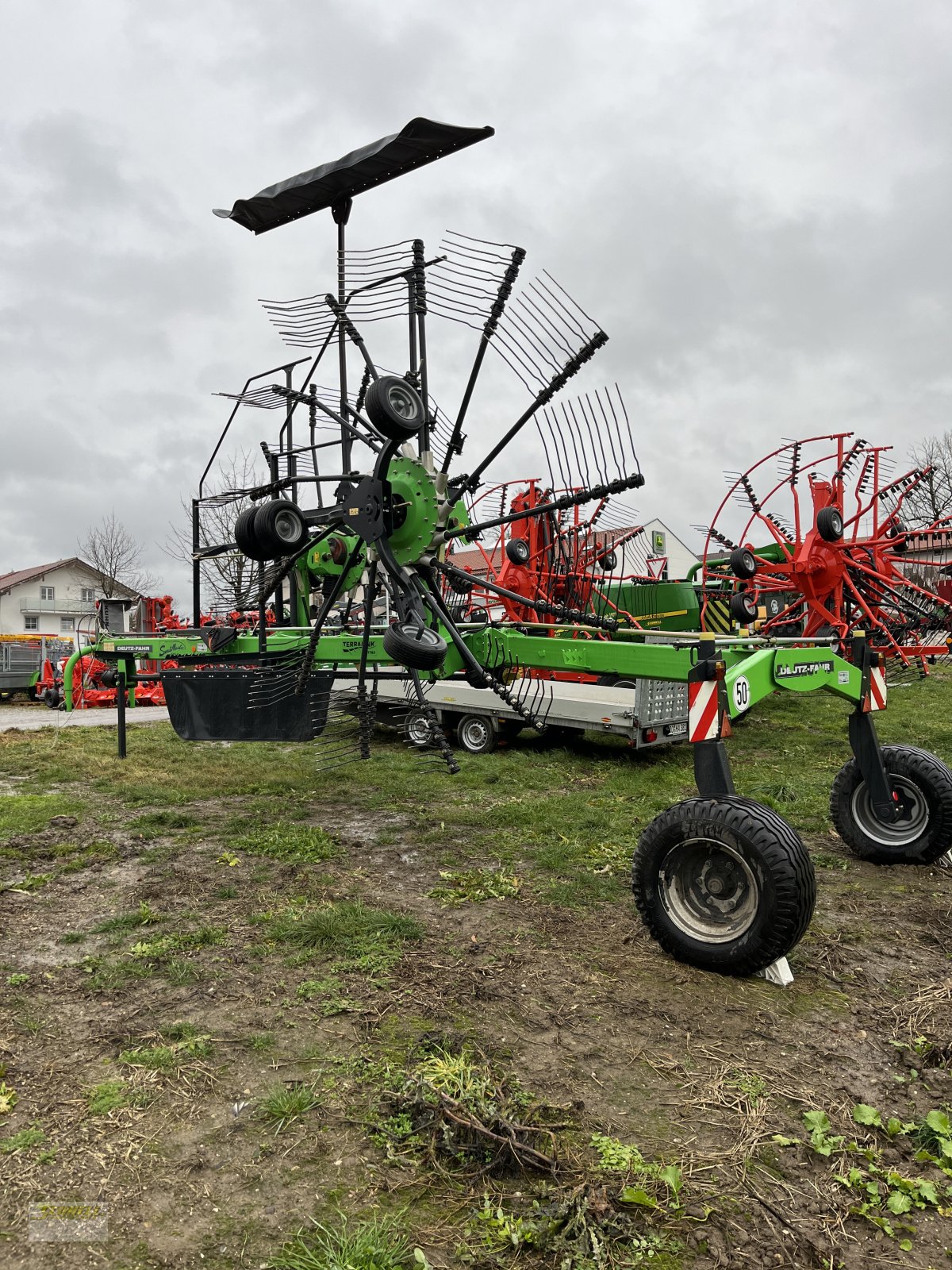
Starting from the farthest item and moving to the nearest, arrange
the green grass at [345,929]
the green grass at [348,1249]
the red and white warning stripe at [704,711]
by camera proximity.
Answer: the green grass at [345,929], the red and white warning stripe at [704,711], the green grass at [348,1249]

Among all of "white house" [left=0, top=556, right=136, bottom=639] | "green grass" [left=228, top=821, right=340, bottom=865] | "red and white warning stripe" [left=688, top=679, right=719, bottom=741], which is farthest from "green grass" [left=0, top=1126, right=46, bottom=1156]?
"white house" [left=0, top=556, right=136, bottom=639]

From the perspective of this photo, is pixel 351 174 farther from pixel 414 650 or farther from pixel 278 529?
pixel 414 650

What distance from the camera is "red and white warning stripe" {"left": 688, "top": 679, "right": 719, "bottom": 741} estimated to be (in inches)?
159

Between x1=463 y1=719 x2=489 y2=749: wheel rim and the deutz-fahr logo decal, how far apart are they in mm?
6021

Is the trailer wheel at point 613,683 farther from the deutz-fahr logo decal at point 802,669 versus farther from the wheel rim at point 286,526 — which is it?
the wheel rim at point 286,526

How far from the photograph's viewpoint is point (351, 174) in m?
5.75

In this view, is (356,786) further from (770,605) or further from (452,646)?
(770,605)

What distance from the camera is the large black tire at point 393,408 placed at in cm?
450

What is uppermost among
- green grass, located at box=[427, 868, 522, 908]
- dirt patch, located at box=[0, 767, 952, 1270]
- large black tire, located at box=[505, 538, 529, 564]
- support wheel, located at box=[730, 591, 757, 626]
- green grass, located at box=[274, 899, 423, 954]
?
large black tire, located at box=[505, 538, 529, 564]

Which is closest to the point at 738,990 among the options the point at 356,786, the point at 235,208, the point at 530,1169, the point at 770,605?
the point at 530,1169

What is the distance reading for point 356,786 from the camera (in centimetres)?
841

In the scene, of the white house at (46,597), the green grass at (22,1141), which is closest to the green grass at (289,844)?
the green grass at (22,1141)

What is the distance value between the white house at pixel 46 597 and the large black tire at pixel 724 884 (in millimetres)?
56521

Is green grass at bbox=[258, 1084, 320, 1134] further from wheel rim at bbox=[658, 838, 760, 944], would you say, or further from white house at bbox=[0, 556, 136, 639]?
white house at bbox=[0, 556, 136, 639]
